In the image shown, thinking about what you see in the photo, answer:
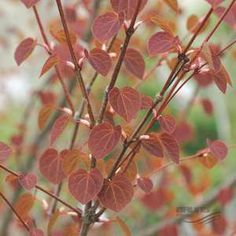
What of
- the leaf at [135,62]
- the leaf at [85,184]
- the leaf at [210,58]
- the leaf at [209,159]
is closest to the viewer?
the leaf at [210,58]

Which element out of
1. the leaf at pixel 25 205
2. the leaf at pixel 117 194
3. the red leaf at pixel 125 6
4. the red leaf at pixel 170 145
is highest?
the red leaf at pixel 125 6

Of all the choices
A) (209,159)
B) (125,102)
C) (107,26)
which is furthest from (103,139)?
(209,159)

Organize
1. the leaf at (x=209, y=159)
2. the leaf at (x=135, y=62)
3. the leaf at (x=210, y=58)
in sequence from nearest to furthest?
the leaf at (x=210, y=58), the leaf at (x=135, y=62), the leaf at (x=209, y=159)

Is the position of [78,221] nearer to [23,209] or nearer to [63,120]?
[23,209]

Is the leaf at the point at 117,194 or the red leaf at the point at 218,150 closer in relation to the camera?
the leaf at the point at 117,194

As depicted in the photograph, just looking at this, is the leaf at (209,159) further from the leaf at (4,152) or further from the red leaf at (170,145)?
the leaf at (4,152)

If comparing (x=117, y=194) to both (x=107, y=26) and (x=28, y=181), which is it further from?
(x=107, y=26)

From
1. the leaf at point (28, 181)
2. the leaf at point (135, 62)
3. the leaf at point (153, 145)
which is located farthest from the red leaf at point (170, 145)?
the leaf at point (28, 181)
